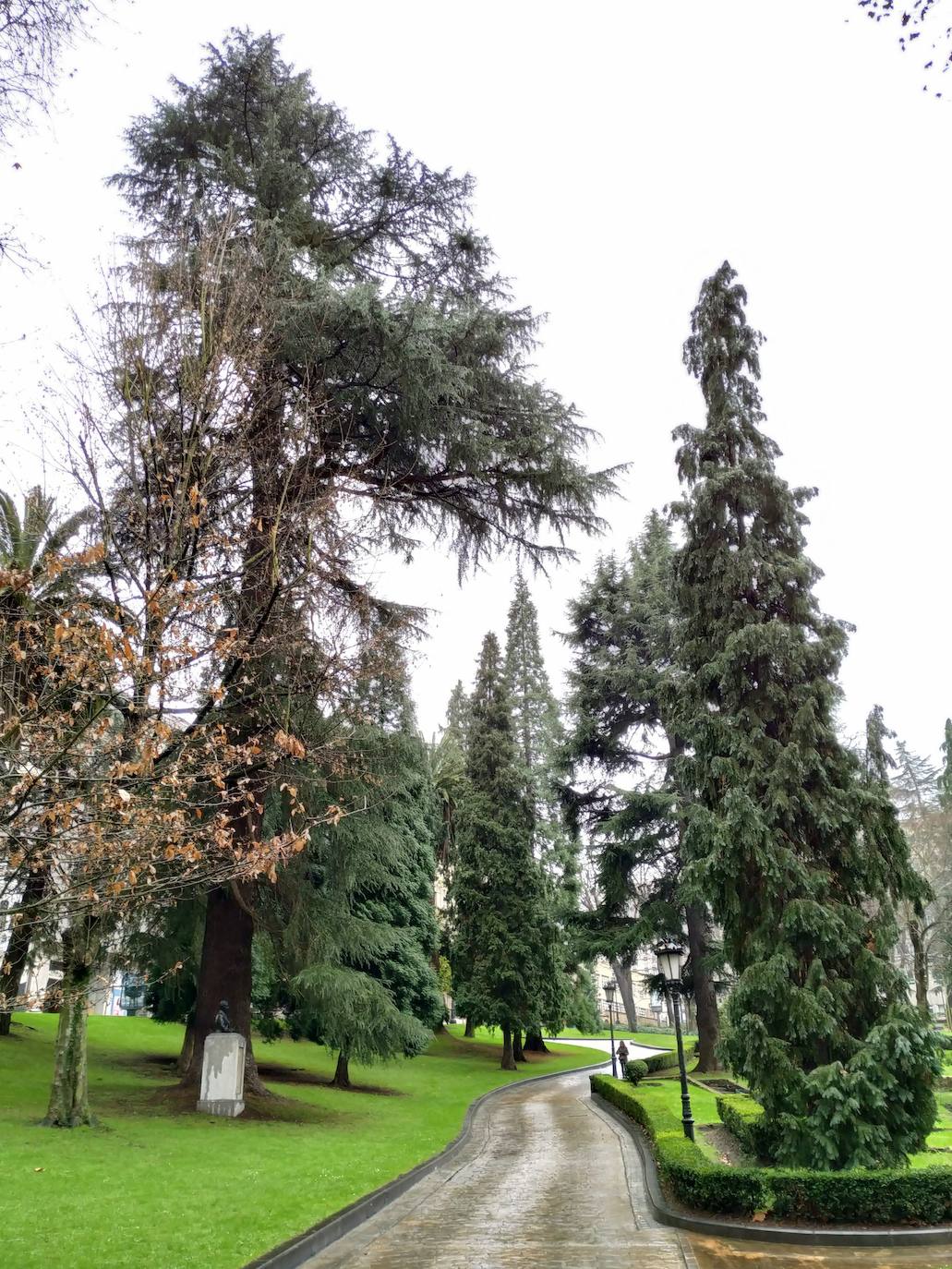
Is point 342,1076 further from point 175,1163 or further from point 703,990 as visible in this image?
point 175,1163

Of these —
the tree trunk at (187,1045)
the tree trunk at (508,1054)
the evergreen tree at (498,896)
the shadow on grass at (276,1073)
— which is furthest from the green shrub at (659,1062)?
the tree trunk at (187,1045)

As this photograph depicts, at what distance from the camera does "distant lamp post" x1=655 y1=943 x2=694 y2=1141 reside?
1311 cm

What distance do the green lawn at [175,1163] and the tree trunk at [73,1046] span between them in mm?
350

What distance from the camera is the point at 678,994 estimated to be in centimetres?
2452

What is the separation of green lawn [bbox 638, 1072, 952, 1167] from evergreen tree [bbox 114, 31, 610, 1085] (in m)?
8.51

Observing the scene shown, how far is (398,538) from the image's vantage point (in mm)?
17219

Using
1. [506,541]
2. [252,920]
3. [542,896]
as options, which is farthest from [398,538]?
[542,896]

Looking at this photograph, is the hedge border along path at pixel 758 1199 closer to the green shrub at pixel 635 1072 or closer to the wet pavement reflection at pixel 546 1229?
the wet pavement reflection at pixel 546 1229

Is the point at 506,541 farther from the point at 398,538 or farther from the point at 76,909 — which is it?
the point at 76,909

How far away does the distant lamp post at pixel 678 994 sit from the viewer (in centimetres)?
1311

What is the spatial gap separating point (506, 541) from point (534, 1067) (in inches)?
1073

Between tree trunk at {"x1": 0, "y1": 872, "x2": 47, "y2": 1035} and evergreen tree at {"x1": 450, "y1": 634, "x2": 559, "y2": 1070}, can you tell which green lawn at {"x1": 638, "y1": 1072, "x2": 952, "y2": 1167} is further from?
tree trunk at {"x1": 0, "y1": 872, "x2": 47, "y2": 1035}

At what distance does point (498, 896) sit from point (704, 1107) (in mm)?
16796

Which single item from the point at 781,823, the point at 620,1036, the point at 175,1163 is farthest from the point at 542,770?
the point at 620,1036
